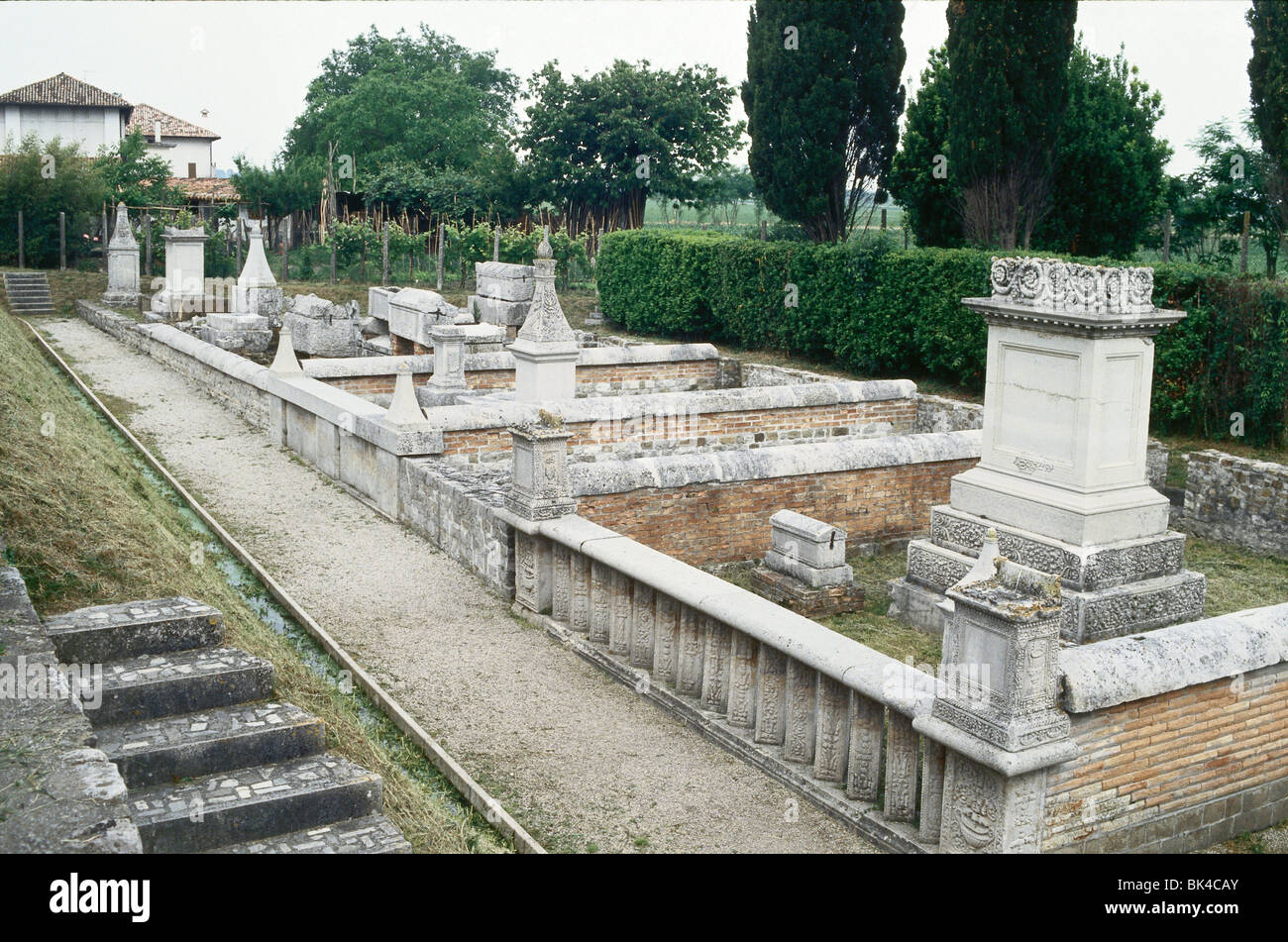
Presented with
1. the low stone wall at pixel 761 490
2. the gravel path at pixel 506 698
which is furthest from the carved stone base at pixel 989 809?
the low stone wall at pixel 761 490

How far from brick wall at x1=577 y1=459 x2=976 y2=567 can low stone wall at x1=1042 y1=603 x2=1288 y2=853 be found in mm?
4554

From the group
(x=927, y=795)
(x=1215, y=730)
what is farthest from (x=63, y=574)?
(x=1215, y=730)

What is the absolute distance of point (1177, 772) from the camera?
5.75 m

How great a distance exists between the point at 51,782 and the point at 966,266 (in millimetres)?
14051

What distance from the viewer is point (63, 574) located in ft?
22.8

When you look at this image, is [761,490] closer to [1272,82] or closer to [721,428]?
[721,428]

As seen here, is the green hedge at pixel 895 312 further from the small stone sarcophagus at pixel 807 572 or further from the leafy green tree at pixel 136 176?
the leafy green tree at pixel 136 176

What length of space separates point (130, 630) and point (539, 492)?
3160mm

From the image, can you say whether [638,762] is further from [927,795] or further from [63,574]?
[63,574]

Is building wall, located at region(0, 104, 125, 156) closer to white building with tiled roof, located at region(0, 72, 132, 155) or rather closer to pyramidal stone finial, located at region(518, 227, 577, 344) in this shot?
white building with tiled roof, located at region(0, 72, 132, 155)

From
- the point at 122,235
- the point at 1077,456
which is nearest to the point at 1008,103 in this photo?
the point at 1077,456
